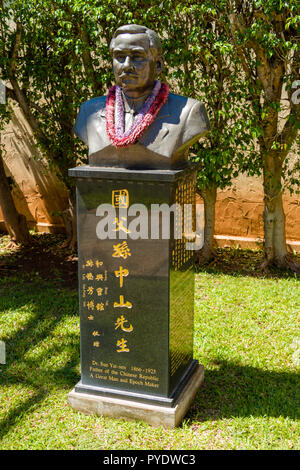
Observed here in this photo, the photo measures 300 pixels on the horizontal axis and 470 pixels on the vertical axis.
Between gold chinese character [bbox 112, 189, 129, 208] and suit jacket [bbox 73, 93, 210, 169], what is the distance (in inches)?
7.2

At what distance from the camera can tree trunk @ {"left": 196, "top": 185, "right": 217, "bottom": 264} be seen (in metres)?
6.21

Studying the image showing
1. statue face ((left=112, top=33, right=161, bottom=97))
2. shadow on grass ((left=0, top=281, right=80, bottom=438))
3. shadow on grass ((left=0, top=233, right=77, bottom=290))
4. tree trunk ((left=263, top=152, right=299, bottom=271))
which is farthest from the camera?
shadow on grass ((left=0, top=233, right=77, bottom=290))

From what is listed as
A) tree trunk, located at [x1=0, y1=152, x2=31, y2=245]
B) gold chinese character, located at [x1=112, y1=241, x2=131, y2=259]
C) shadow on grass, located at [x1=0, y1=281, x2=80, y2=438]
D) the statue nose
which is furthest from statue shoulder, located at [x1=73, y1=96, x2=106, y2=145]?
tree trunk, located at [x1=0, y1=152, x2=31, y2=245]

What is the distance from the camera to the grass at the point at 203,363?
3.19 m

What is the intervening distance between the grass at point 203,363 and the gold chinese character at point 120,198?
1470 millimetres

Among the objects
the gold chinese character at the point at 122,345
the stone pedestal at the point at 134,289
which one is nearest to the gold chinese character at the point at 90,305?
the stone pedestal at the point at 134,289

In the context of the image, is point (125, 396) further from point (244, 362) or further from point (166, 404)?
point (244, 362)

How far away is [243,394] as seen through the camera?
12.0ft

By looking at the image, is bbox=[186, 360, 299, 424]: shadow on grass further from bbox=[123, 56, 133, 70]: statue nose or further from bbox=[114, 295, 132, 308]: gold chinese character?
bbox=[123, 56, 133, 70]: statue nose

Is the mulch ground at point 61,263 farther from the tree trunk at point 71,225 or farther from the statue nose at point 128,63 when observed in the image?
the statue nose at point 128,63

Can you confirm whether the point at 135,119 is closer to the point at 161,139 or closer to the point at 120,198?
the point at 161,139

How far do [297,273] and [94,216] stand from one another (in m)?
3.52
